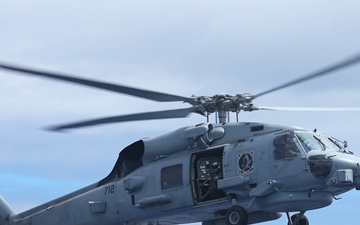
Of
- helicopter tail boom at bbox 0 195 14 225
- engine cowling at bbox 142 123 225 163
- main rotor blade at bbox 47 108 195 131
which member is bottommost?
helicopter tail boom at bbox 0 195 14 225

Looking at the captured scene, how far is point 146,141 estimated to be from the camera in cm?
2566

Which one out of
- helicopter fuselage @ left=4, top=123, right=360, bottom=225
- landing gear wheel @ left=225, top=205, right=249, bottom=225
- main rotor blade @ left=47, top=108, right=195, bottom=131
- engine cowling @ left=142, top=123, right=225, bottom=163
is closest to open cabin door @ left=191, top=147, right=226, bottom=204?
helicopter fuselage @ left=4, top=123, right=360, bottom=225

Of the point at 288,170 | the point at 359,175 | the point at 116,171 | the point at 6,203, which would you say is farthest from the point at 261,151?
the point at 6,203

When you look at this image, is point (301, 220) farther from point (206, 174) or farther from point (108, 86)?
point (108, 86)

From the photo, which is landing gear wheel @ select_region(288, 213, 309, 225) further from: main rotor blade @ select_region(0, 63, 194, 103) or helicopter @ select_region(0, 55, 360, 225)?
main rotor blade @ select_region(0, 63, 194, 103)

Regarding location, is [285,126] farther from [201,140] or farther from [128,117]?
[128,117]

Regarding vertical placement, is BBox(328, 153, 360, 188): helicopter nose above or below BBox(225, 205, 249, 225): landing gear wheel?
above

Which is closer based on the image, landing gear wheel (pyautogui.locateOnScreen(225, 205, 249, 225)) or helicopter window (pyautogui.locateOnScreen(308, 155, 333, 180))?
helicopter window (pyautogui.locateOnScreen(308, 155, 333, 180))

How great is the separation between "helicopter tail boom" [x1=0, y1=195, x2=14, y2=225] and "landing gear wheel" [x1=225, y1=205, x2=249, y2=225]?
9356 millimetres

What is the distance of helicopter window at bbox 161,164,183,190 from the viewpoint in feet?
80.8

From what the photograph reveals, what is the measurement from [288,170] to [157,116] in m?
4.24

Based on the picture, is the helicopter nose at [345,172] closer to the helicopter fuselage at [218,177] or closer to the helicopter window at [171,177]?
the helicopter fuselage at [218,177]

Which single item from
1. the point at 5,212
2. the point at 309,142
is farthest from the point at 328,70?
the point at 5,212

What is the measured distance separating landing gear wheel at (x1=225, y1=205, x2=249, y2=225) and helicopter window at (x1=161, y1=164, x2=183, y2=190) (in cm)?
185
